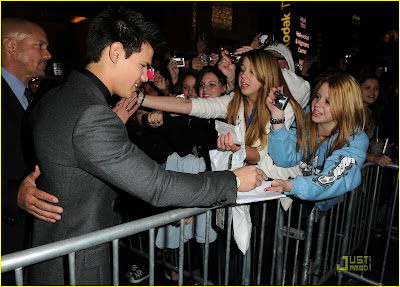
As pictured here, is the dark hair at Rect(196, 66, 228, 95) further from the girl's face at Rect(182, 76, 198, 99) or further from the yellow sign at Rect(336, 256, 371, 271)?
the yellow sign at Rect(336, 256, 371, 271)

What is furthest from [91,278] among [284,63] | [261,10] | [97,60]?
[261,10]

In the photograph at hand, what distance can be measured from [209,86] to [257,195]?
6.74 feet

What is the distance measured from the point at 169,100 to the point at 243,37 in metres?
12.6

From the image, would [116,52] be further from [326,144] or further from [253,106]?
[326,144]

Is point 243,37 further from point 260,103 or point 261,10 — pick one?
point 260,103

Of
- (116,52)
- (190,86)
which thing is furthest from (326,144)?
(190,86)

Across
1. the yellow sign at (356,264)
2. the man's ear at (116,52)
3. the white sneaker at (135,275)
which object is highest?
the man's ear at (116,52)

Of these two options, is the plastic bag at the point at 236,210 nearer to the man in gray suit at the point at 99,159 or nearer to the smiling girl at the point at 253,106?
the man in gray suit at the point at 99,159

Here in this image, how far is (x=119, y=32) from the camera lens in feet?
5.77

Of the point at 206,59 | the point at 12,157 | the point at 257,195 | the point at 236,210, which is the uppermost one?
the point at 206,59

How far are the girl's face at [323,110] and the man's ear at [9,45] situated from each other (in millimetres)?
2577

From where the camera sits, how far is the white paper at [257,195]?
6.22ft

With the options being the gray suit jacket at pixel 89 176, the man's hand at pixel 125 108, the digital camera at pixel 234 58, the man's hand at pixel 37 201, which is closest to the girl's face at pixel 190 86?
the digital camera at pixel 234 58

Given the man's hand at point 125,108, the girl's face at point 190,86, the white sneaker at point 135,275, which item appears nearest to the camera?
the man's hand at point 125,108
